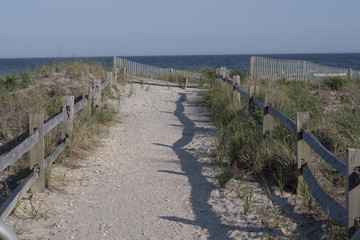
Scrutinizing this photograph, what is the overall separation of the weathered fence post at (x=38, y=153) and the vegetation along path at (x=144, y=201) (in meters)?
0.15

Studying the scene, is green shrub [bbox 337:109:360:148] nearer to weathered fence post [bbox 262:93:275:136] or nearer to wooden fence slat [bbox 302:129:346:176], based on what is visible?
weathered fence post [bbox 262:93:275:136]

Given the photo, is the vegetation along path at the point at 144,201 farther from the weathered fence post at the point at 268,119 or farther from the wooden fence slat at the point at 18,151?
the weathered fence post at the point at 268,119

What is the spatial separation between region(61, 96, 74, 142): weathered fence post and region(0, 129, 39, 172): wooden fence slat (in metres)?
2.00

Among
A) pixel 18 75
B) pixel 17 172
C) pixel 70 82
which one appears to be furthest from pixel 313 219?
pixel 18 75

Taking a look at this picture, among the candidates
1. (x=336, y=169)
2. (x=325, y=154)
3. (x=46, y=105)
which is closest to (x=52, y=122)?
(x=46, y=105)

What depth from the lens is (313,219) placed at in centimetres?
492

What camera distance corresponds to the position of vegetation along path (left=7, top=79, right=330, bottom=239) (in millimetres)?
4730

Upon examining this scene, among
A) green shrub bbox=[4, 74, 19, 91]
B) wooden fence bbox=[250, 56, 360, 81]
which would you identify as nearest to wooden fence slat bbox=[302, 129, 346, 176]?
green shrub bbox=[4, 74, 19, 91]

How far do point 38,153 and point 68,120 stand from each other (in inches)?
79.3

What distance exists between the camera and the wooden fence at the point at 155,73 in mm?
22819

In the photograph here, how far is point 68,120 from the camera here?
306 inches

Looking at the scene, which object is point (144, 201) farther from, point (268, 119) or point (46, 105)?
point (46, 105)

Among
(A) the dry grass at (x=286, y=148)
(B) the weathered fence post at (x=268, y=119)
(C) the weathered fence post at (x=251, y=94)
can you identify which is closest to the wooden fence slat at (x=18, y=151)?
(A) the dry grass at (x=286, y=148)

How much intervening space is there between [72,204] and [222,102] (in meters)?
7.03
